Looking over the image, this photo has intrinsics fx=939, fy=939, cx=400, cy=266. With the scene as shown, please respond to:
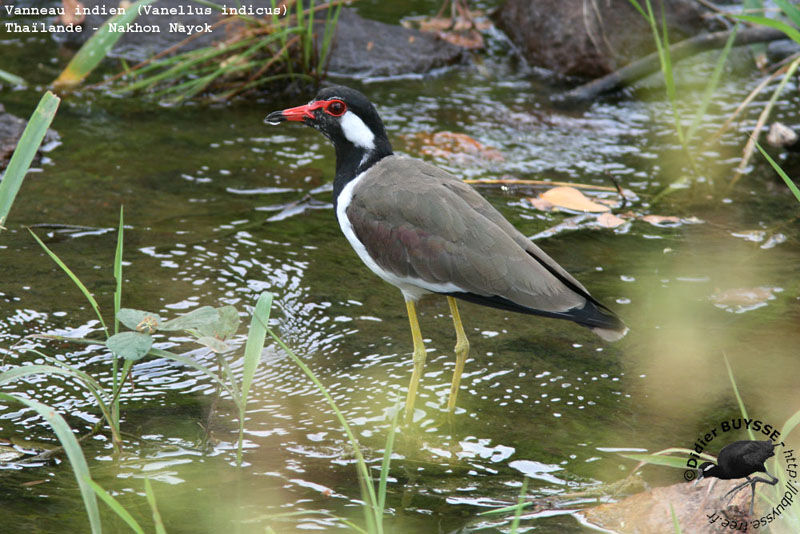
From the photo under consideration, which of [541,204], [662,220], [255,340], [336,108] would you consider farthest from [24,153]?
[662,220]

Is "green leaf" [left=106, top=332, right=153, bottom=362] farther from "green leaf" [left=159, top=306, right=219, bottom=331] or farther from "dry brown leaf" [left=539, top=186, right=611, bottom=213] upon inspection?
"dry brown leaf" [left=539, top=186, right=611, bottom=213]

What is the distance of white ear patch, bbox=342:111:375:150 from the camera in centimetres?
376

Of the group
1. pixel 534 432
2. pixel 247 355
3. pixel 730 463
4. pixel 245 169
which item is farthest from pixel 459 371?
pixel 245 169

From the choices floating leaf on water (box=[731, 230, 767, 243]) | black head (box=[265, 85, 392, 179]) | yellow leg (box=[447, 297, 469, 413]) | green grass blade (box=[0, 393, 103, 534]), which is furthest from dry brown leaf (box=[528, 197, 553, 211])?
green grass blade (box=[0, 393, 103, 534])

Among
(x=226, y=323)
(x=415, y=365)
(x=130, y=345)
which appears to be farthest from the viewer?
(x=415, y=365)

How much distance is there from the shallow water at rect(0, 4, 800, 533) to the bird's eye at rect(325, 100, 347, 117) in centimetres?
86

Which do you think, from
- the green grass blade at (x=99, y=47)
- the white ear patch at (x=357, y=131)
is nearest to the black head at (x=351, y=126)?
the white ear patch at (x=357, y=131)

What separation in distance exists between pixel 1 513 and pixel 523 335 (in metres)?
2.14

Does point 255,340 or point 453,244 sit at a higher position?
point 453,244

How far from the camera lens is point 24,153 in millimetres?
2984

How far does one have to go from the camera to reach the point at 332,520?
275 cm

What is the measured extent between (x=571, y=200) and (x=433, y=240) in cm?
186

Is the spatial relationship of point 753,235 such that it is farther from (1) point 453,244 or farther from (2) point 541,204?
(1) point 453,244

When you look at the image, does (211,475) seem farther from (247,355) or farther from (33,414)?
(33,414)
